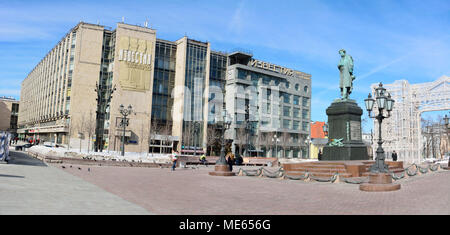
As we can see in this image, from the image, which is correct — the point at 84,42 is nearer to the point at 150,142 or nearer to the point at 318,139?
the point at 150,142

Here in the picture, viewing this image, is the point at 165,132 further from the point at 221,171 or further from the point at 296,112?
the point at 221,171

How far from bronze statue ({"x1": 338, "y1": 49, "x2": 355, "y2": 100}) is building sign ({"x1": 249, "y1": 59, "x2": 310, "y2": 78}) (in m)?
62.2

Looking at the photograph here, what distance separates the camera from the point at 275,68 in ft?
292

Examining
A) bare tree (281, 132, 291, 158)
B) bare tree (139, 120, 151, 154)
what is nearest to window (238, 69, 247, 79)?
bare tree (281, 132, 291, 158)

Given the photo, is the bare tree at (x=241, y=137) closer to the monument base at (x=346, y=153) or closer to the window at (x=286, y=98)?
the window at (x=286, y=98)

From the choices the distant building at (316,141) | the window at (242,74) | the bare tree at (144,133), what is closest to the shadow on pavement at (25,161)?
the bare tree at (144,133)

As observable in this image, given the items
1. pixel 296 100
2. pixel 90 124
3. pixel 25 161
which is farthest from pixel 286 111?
pixel 25 161

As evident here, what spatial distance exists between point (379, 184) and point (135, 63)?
208ft

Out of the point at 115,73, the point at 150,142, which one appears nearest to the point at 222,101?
the point at 150,142

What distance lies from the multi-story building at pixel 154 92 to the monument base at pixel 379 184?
49.0 metres

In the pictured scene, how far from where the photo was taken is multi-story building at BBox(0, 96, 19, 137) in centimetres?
13512

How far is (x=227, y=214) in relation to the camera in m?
8.21

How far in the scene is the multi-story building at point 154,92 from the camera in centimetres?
6838

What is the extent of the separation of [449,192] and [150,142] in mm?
61767
